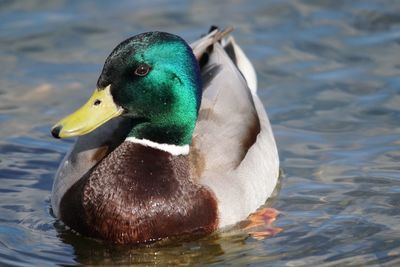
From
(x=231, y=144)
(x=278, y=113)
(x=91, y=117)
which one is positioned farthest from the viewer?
(x=278, y=113)

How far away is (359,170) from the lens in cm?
895

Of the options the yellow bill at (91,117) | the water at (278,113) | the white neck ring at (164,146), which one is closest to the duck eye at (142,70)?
the yellow bill at (91,117)

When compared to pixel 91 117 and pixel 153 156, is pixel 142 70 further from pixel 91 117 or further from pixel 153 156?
pixel 153 156

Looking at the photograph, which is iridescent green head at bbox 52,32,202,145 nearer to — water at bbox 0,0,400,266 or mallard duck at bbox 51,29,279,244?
mallard duck at bbox 51,29,279,244

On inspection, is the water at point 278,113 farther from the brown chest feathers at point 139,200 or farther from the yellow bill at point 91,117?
the yellow bill at point 91,117

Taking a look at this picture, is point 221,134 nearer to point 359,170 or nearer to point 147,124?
point 147,124

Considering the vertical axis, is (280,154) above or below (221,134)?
below

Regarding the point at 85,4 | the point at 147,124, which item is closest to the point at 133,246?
the point at 147,124

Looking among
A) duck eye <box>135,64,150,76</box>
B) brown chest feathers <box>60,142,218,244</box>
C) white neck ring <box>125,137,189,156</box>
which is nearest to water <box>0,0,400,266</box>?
brown chest feathers <box>60,142,218,244</box>

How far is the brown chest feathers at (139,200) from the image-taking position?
757cm

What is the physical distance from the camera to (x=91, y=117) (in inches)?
293

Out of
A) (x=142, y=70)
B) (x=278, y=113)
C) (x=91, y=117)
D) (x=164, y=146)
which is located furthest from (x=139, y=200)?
(x=278, y=113)

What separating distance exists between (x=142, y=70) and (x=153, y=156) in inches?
27.5

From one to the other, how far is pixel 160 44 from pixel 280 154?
2.32 metres
